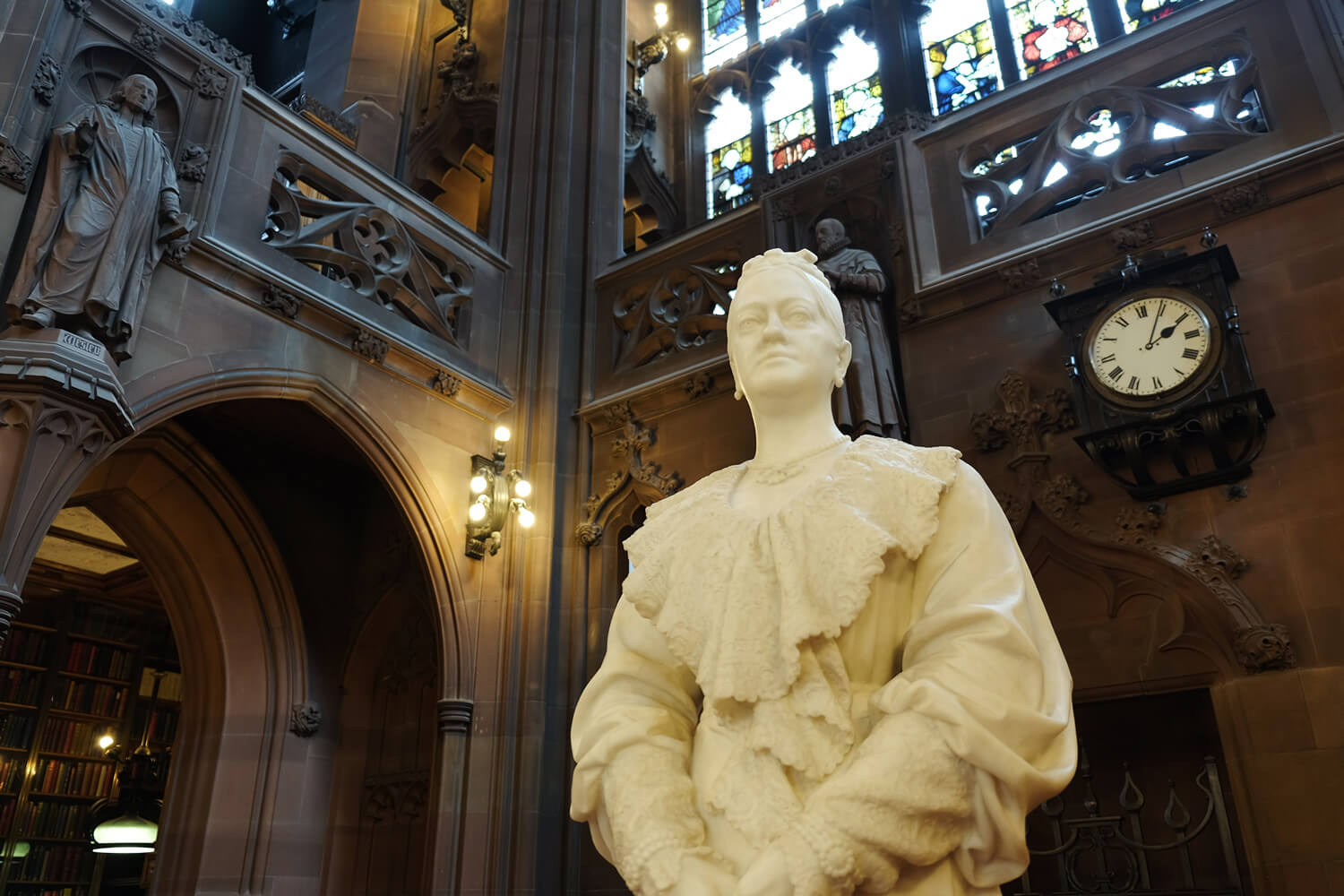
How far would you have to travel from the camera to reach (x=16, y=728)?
7531 mm

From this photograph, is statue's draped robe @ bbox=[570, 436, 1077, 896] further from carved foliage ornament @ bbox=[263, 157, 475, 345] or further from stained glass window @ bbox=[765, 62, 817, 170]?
stained glass window @ bbox=[765, 62, 817, 170]

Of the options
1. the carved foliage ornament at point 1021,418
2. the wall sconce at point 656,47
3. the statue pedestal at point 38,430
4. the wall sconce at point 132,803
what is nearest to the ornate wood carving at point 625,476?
the carved foliage ornament at point 1021,418

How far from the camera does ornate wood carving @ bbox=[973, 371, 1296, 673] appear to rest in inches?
144

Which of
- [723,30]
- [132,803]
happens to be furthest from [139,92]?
[723,30]

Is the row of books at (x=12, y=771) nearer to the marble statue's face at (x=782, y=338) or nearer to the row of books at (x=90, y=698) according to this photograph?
the row of books at (x=90, y=698)

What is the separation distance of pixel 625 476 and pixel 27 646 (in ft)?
17.9

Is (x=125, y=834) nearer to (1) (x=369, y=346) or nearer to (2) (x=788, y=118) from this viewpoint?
(1) (x=369, y=346)

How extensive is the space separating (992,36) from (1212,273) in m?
3.91

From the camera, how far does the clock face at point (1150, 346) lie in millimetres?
3975

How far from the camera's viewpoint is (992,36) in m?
7.21

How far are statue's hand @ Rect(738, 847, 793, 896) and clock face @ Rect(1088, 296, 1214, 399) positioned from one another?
3.36 meters

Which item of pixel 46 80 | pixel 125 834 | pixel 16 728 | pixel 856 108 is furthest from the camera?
pixel 856 108

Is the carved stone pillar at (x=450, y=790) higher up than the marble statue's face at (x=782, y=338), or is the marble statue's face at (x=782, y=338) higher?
the marble statue's face at (x=782, y=338)

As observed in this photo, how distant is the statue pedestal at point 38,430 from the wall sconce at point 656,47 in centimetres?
613
